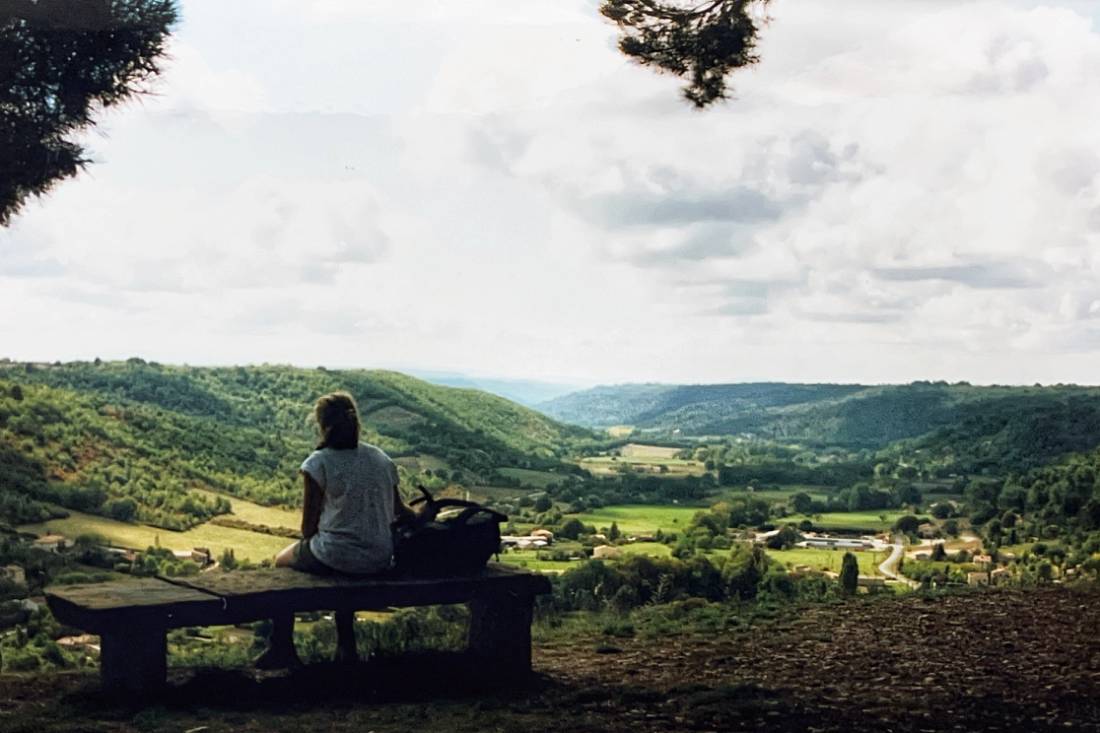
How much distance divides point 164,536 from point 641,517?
20000 millimetres

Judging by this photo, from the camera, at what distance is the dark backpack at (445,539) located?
7.66m

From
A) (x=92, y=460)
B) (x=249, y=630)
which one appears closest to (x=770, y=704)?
(x=249, y=630)

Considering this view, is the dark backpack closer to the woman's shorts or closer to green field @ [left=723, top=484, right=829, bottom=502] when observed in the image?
the woman's shorts

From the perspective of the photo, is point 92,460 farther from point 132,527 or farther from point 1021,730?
point 1021,730

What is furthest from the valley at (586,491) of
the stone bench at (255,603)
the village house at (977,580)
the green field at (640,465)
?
the stone bench at (255,603)

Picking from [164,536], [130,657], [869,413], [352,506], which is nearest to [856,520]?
[164,536]

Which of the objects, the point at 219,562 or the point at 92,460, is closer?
the point at 219,562

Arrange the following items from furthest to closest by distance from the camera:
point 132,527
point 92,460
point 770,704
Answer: point 92,460, point 132,527, point 770,704

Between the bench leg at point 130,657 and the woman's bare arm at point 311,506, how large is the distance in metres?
1.11

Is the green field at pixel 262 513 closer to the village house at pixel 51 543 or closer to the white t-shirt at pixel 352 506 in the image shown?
the village house at pixel 51 543

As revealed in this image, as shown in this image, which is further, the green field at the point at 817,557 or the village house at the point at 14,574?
the green field at the point at 817,557

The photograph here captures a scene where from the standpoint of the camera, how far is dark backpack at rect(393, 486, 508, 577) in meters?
7.66

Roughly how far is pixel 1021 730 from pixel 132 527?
120 ft

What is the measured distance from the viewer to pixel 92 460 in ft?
168
